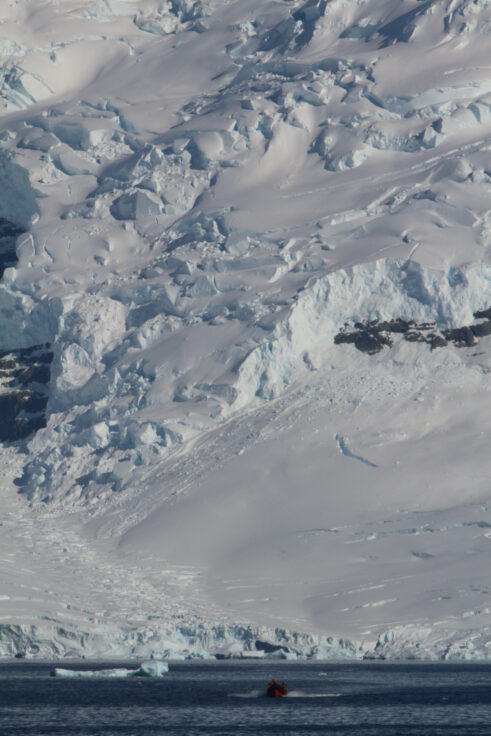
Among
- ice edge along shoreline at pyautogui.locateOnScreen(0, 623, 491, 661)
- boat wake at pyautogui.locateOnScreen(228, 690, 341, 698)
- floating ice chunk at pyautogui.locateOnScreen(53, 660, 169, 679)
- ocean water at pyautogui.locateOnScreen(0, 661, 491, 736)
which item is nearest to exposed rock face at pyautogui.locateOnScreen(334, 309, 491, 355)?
ice edge along shoreline at pyautogui.locateOnScreen(0, 623, 491, 661)

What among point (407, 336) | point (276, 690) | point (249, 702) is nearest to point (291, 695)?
point (276, 690)

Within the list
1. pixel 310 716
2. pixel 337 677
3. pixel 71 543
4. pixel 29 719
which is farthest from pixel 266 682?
pixel 71 543

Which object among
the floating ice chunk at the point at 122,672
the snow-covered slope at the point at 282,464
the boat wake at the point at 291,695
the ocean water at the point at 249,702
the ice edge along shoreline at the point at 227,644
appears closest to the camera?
the ocean water at the point at 249,702

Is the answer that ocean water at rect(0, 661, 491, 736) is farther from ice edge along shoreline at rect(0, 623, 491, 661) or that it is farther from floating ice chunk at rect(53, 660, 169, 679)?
ice edge along shoreline at rect(0, 623, 491, 661)

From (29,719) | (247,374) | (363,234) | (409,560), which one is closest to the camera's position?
(29,719)

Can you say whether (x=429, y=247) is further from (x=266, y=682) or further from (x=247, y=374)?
(x=266, y=682)

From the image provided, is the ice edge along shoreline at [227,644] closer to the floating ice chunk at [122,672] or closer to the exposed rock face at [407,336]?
the floating ice chunk at [122,672]

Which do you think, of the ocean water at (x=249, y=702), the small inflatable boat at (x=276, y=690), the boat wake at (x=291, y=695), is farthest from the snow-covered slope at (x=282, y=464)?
the small inflatable boat at (x=276, y=690)

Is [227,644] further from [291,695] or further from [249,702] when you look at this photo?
[249,702]
